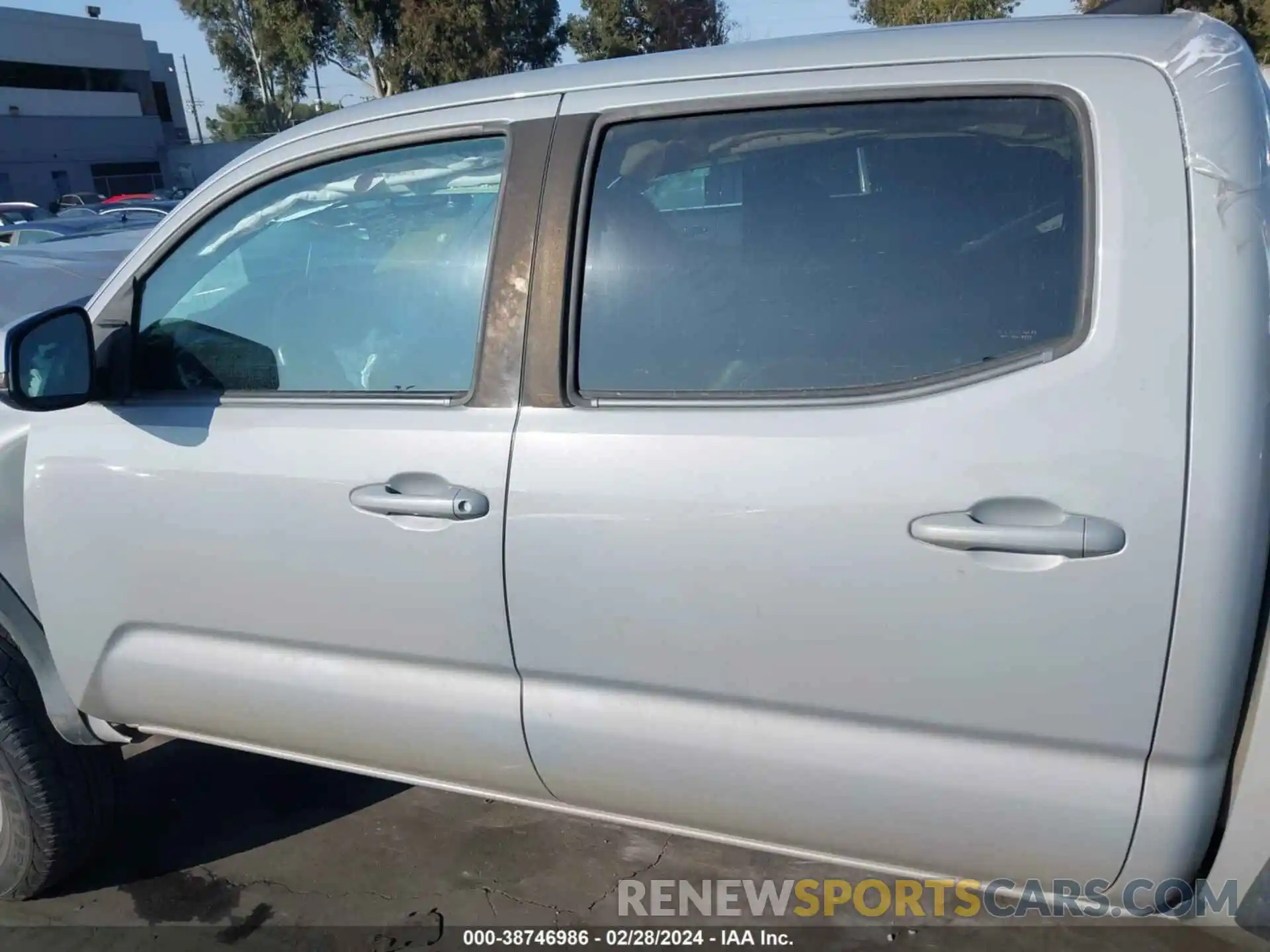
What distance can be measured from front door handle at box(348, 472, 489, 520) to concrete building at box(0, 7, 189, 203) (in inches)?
1776

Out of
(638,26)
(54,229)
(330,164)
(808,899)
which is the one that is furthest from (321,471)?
(638,26)

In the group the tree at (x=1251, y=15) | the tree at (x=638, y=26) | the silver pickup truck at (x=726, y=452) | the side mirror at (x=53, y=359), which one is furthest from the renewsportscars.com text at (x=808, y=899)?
the tree at (x=638, y=26)

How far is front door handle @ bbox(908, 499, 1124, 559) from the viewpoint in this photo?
150 cm

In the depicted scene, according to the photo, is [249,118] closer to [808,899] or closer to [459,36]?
[459,36]

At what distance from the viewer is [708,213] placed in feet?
6.30

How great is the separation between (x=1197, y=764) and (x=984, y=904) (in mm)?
1051

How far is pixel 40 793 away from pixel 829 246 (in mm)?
2270

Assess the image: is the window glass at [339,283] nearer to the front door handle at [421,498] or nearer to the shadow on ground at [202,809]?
the front door handle at [421,498]

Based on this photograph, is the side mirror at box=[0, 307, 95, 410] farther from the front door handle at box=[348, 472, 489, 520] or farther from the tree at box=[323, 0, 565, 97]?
the tree at box=[323, 0, 565, 97]

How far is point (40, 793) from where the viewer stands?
249 centimetres

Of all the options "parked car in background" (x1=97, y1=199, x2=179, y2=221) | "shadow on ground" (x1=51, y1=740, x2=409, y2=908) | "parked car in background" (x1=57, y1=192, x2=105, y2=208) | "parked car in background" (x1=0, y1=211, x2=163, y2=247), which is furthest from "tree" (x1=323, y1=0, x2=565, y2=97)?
"shadow on ground" (x1=51, y1=740, x2=409, y2=908)

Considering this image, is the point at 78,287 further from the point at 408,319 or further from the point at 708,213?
the point at 708,213

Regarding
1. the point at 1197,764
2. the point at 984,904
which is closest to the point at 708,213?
the point at 1197,764

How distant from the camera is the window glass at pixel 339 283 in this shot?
207 cm
